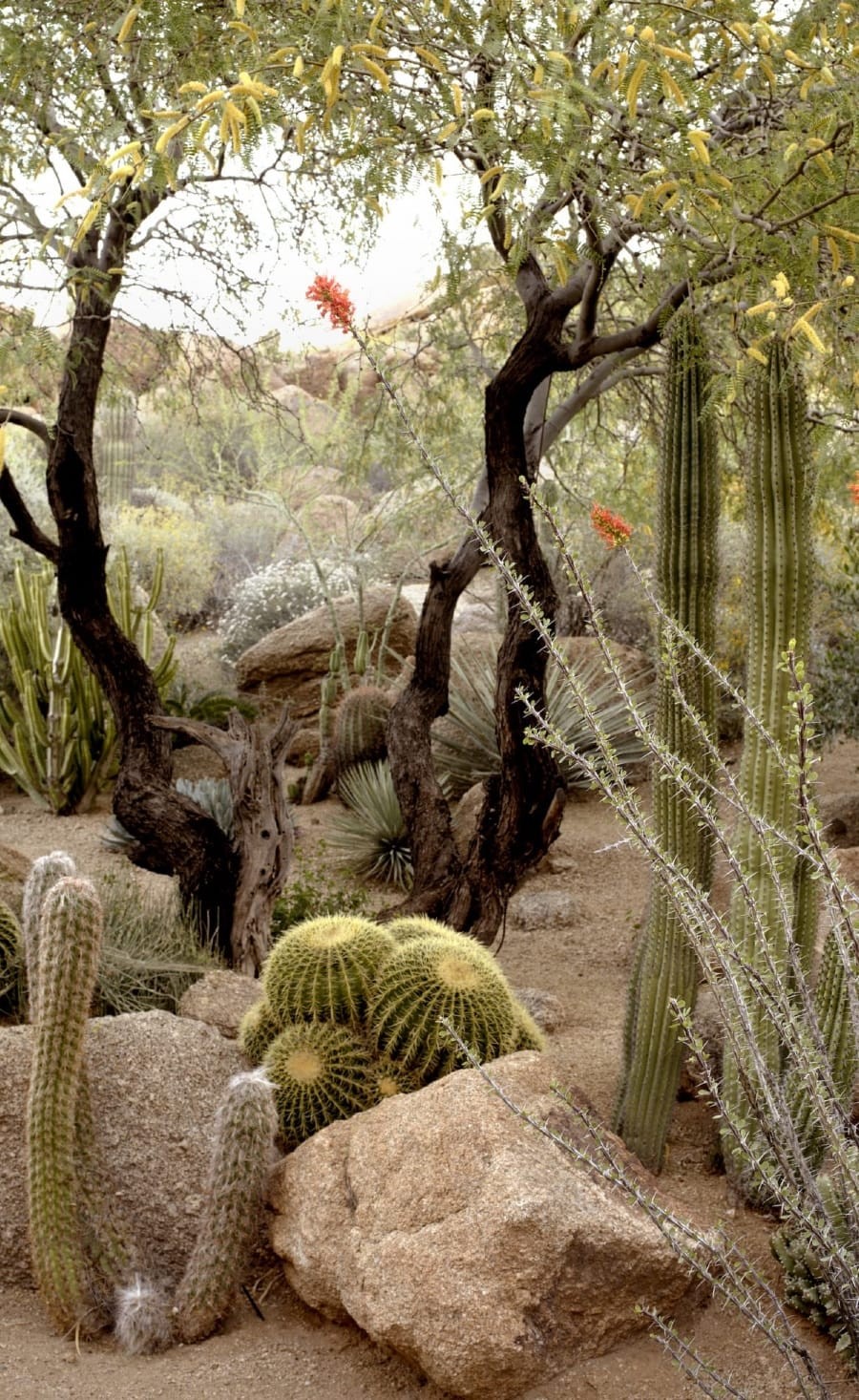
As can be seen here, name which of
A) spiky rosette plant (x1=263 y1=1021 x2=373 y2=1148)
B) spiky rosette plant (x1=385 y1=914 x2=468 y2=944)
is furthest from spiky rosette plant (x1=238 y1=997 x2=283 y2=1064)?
spiky rosette plant (x1=385 y1=914 x2=468 y2=944)

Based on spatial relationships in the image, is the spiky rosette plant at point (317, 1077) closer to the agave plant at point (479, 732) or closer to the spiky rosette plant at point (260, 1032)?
the spiky rosette plant at point (260, 1032)

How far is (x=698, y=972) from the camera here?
4238mm

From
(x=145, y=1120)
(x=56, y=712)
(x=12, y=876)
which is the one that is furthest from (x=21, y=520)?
(x=56, y=712)

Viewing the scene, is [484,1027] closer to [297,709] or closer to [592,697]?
[592,697]

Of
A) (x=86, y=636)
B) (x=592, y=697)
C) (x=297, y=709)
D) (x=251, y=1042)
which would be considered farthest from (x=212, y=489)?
(x=251, y=1042)

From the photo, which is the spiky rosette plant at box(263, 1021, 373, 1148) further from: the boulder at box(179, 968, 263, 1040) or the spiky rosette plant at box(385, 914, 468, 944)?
the boulder at box(179, 968, 263, 1040)

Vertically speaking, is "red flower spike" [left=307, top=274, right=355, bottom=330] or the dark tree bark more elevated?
"red flower spike" [left=307, top=274, right=355, bottom=330]

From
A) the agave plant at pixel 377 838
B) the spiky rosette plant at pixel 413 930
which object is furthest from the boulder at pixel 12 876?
the agave plant at pixel 377 838

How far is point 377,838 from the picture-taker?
318 inches

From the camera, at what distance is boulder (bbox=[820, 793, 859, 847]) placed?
809 centimetres

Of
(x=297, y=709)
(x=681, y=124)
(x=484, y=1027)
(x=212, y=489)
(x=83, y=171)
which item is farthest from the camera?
(x=212, y=489)

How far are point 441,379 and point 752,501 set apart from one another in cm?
387

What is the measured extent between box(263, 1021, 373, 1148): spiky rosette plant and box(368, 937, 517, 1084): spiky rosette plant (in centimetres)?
9

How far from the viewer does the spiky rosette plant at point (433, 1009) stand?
Result: 3789 mm
